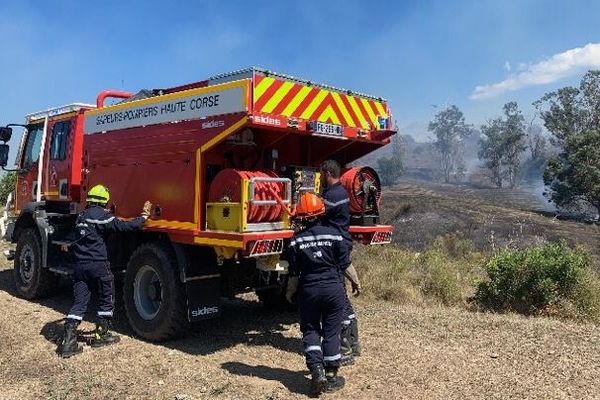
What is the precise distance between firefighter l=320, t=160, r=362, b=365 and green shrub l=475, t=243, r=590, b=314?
10.8 ft

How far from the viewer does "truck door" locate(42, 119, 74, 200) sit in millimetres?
8359

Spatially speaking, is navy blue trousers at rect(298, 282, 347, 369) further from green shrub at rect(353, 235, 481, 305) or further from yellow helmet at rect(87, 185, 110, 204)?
green shrub at rect(353, 235, 481, 305)

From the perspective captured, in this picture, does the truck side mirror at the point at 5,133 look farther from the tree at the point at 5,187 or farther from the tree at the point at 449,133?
the tree at the point at 449,133

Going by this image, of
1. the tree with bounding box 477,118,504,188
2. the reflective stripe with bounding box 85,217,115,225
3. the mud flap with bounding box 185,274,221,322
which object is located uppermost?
the tree with bounding box 477,118,504,188

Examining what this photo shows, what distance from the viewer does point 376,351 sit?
5.88m

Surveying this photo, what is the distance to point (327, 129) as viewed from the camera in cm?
636

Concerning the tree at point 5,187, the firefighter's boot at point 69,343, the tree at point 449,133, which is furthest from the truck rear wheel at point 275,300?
the tree at point 449,133

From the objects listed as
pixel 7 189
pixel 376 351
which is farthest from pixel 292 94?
→ pixel 7 189

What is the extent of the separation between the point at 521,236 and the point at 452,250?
4.25 metres

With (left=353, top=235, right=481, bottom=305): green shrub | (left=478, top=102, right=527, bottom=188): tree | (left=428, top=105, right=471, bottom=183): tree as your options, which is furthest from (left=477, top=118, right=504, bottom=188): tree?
(left=353, top=235, right=481, bottom=305): green shrub

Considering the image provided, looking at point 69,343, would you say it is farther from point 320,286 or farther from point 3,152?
point 3,152

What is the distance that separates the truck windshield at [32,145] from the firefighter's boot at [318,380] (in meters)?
6.49

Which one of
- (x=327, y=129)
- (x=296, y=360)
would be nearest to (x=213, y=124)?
(x=327, y=129)

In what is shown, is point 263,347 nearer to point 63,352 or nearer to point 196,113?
point 63,352
